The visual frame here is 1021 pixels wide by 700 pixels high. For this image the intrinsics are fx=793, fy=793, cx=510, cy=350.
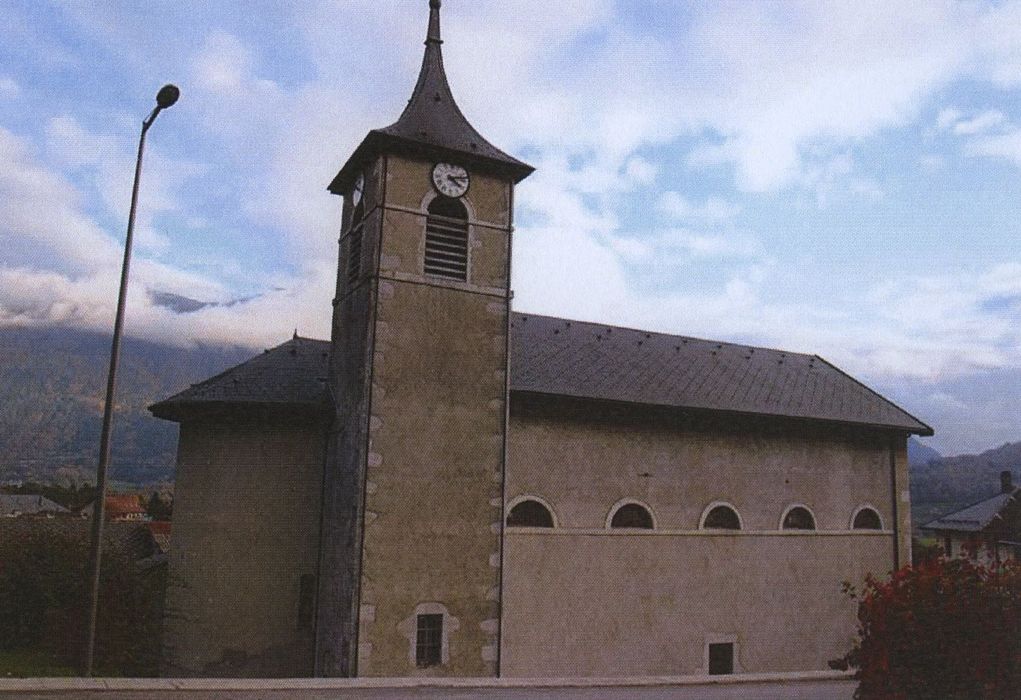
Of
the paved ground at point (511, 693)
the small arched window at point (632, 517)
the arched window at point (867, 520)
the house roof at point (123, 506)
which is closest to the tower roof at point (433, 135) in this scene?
the small arched window at point (632, 517)

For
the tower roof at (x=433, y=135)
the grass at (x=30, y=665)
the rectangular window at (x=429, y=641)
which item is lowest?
the grass at (x=30, y=665)

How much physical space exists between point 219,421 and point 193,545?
8.99 feet

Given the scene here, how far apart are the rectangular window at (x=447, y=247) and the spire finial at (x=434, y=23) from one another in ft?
17.9

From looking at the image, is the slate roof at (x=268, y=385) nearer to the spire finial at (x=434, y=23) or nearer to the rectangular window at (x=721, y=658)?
the spire finial at (x=434, y=23)

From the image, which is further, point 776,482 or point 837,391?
point 837,391

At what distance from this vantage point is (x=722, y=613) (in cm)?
1966

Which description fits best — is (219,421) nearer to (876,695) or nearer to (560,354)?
(560,354)

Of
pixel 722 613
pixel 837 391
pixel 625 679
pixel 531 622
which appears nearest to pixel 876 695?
pixel 625 679

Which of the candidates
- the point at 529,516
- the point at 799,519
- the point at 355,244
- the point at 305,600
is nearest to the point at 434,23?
the point at 355,244

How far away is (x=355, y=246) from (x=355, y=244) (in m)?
0.05

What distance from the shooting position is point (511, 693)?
13.9 meters

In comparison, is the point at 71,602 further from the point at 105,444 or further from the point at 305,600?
the point at 105,444

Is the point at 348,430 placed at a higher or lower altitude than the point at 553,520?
higher

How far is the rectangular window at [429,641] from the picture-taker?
1574 centimetres
